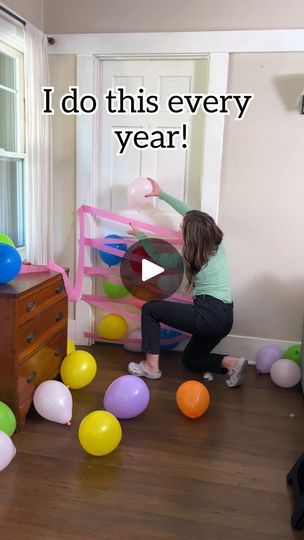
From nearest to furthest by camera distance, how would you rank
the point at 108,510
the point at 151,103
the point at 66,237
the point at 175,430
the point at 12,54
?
the point at 108,510 < the point at 175,430 < the point at 12,54 < the point at 151,103 < the point at 66,237

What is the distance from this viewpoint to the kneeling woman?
270cm

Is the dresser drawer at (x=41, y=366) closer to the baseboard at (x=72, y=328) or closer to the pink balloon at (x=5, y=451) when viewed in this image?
the pink balloon at (x=5, y=451)

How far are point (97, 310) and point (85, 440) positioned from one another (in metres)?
1.54

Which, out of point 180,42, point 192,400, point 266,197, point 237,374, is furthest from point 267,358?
point 180,42

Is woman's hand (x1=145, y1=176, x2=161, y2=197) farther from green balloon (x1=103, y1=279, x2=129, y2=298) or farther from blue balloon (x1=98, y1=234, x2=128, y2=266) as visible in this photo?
green balloon (x1=103, y1=279, x2=129, y2=298)

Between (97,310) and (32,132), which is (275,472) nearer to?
(97,310)

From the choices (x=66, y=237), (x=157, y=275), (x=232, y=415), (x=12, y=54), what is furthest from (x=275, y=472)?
(x=12, y=54)

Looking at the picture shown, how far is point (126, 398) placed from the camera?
224 centimetres

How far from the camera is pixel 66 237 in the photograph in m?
3.35

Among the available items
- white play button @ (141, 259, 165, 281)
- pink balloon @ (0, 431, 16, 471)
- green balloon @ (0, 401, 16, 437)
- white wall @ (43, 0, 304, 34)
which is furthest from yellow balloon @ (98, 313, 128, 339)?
white wall @ (43, 0, 304, 34)

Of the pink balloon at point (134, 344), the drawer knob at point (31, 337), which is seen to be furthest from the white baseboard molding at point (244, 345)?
the drawer knob at point (31, 337)

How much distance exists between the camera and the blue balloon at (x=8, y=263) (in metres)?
2.16

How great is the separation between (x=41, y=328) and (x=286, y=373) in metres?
1.44

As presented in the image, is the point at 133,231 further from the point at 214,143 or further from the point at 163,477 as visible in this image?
the point at 163,477
